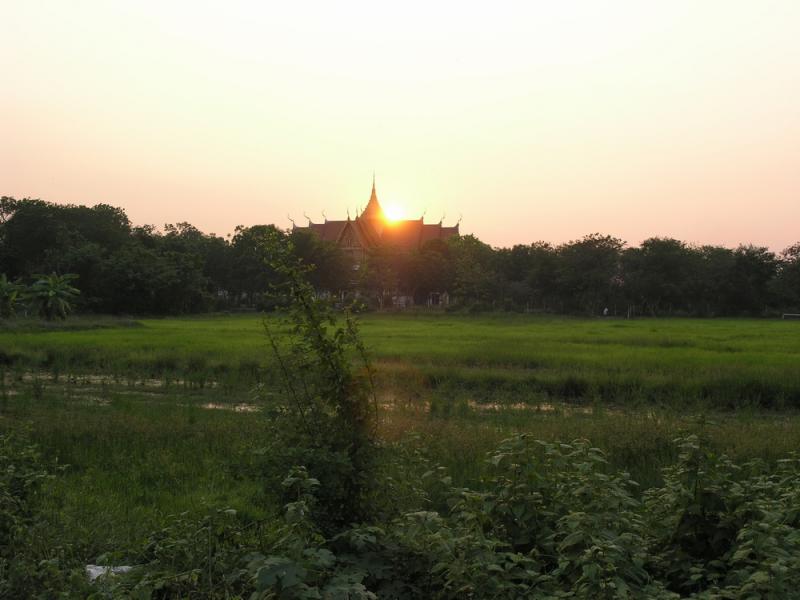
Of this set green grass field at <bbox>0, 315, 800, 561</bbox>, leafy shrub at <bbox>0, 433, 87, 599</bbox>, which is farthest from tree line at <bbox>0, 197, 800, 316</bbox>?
leafy shrub at <bbox>0, 433, 87, 599</bbox>

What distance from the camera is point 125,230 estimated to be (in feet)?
192

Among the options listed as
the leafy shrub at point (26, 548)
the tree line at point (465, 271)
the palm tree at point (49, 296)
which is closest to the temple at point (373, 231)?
the tree line at point (465, 271)

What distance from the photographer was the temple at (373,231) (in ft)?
203

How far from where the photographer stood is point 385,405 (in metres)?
11.2

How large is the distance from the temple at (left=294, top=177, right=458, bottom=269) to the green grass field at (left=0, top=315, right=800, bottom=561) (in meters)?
39.1

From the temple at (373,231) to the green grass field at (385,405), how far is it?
39.1 m

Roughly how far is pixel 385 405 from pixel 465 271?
38583mm

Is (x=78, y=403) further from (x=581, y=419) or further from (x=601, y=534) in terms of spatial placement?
(x=601, y=534)

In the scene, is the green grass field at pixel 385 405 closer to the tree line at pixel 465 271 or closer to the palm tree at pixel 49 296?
the palm tree at pixel 49 296

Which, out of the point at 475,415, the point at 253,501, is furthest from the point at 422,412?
the point at 253,501

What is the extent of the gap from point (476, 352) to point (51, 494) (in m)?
12.9

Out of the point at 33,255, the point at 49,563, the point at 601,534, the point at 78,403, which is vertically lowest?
the point at 78,403

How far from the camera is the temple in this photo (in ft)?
203

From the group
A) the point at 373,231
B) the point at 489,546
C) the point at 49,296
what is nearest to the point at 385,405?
the point at 489,546
